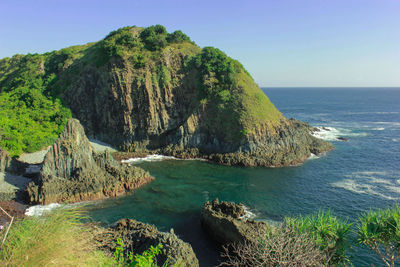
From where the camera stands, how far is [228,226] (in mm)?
28234

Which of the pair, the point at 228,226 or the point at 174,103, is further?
the point at 174,103

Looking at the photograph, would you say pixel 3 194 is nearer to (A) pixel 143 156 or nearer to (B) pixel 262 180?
(A) pixel 143 156

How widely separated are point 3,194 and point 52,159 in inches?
299

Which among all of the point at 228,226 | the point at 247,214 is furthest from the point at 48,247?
the point at 247,214

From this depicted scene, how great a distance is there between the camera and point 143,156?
59375mm

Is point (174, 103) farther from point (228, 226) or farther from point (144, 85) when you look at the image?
point (228, 226)

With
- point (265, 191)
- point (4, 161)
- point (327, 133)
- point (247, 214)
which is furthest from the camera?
point (327, 133)

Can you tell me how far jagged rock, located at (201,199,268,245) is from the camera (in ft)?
88.2

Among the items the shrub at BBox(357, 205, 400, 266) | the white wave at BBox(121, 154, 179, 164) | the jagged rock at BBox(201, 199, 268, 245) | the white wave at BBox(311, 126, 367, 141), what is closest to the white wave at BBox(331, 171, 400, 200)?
the jagged rock at BBox(201, 199, 268, 245)

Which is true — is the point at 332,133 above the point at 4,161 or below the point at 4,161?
below

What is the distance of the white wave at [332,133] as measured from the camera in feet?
258

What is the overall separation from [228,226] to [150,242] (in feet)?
28.8

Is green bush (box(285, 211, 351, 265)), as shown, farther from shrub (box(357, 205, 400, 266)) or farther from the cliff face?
the cliff face

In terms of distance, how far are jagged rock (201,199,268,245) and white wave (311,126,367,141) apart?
2223 inches
